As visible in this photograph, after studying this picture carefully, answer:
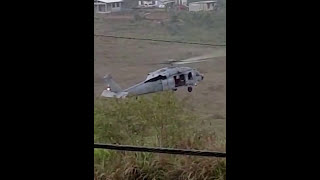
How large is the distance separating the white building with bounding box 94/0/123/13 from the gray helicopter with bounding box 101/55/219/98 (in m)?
0.25

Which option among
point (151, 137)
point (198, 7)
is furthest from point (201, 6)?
point (151, 137)

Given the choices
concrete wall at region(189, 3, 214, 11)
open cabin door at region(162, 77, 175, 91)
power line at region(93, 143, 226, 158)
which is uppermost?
concrete wall at region(189, 3, 214, 11)

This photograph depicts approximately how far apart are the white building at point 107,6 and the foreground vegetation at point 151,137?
348 mm

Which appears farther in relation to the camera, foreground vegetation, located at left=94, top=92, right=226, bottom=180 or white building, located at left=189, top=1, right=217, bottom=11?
foreground vegetation, located at left=94, top=92, right=226, bottom=180

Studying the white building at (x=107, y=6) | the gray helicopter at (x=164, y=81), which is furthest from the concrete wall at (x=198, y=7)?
the white building at (x=107, y=6)

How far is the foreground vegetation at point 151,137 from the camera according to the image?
198 centimetres

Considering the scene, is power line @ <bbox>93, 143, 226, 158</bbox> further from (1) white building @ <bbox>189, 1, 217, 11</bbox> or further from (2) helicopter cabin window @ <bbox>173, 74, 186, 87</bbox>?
(1) white building @ <bbox>189, 1, 217, 11</bbox>

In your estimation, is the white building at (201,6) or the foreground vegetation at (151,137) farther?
the foreground vegetation at (151,137)

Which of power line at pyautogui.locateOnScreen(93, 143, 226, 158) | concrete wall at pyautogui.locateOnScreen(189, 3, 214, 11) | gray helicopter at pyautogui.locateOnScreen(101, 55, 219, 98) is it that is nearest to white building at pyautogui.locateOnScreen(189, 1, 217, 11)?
concrete wall at pyautogui.locateOnScreen(189, 3, 214, 11)

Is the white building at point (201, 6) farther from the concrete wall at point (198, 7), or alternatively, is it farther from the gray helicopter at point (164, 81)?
the gray helicopter at point (164, 81)

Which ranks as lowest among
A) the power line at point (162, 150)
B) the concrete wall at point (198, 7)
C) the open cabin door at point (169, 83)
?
the power line at point (162, 150)

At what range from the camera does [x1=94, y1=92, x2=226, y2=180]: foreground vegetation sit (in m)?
1.98
